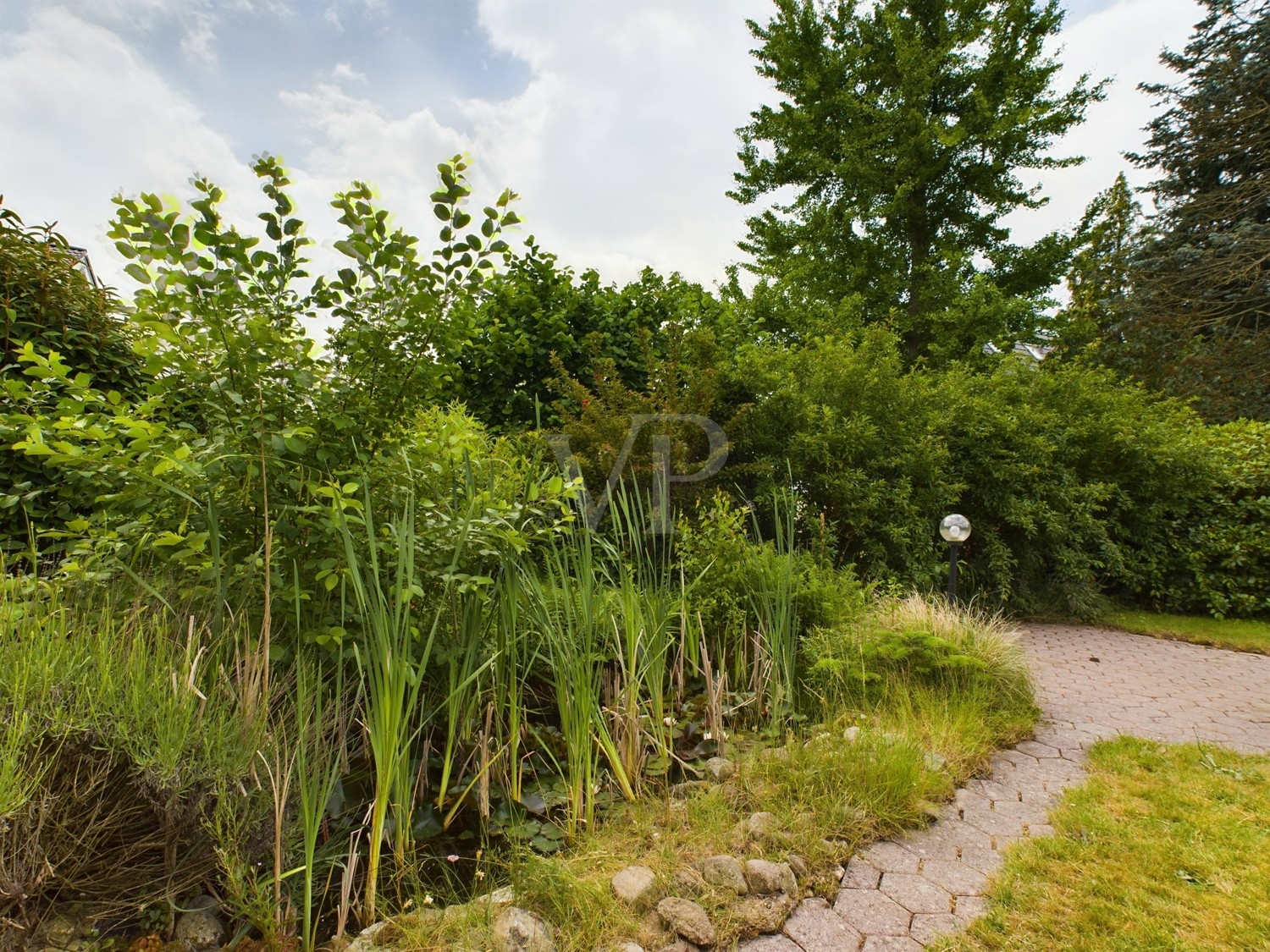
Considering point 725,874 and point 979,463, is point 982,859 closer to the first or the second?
point 725,874

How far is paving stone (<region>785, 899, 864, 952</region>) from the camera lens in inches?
65.2

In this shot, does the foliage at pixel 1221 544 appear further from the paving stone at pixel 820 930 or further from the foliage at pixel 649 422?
the paving stone at pixel 820 930

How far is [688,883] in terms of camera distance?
1753mm

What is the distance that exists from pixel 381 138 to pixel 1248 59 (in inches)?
676

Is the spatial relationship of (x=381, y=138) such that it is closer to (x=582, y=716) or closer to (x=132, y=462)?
(x=132, y=462)

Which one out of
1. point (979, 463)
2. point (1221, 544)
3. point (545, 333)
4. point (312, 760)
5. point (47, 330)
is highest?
point (545, 333)

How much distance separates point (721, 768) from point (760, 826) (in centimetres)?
44

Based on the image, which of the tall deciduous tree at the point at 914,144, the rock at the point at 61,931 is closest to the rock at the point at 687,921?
the rock at the point at 61,931

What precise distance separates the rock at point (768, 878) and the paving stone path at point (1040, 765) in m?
0.07

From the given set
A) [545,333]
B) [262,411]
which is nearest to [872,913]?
[262,411]

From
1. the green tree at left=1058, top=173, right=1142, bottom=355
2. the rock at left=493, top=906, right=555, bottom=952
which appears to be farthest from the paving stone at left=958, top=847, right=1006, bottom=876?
the green tree at left=1058, top=173, right=1142, bottom=355

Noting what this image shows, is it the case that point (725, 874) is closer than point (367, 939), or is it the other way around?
point (367, 939)

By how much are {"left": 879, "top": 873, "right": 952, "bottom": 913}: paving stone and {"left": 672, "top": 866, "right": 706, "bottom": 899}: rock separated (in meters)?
0.59

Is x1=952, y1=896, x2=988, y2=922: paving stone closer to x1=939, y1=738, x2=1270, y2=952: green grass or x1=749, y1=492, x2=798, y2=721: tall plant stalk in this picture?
x1=939, y1=738, x2=1270, y2=952: green grass
